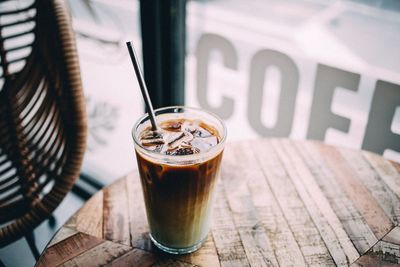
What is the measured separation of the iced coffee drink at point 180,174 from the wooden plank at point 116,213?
2.6 inches

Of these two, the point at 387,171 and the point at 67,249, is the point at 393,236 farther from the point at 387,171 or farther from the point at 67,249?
the point at 67,249

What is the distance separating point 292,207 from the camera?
0.83m

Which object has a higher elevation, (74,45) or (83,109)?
(74,45)

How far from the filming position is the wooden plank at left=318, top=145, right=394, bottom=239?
0.79m

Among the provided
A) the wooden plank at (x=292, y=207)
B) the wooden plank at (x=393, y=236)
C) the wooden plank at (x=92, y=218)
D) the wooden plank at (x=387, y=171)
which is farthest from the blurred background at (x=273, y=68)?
the wooden plank at (x=92, y=218)

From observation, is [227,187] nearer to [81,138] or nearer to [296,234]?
[296,234]

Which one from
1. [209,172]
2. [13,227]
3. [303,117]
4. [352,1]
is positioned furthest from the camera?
[303,117]

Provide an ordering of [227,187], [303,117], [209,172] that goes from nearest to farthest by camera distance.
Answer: [209,172], [227,187], [303,117]

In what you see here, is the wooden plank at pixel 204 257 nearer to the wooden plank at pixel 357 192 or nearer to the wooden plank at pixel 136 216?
the wooden plank at pixel 136 216

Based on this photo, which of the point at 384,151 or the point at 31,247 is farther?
the point at 31,247

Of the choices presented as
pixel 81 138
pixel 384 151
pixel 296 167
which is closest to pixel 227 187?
pixel 296 167

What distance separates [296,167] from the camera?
0.94m

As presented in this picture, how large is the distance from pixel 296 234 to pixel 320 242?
5 centimetres

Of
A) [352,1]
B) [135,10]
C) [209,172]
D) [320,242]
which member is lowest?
[320,242]
